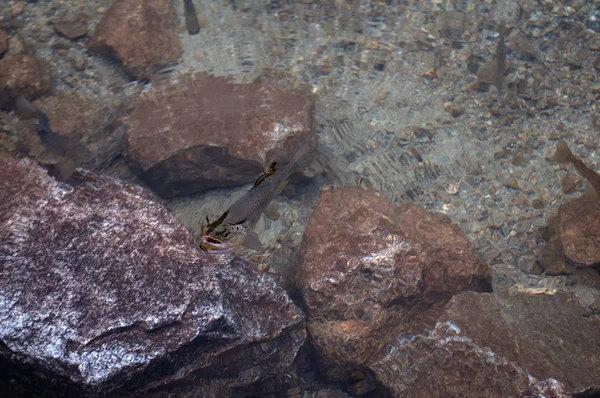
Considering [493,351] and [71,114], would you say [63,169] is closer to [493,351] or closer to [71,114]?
[71,114]

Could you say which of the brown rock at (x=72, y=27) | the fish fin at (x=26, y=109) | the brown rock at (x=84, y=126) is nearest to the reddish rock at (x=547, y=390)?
the brown rock at (x=84, y=126)

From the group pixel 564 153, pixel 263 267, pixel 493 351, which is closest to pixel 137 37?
pixel 263 267

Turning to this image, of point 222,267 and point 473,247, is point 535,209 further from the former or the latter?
point 222,267

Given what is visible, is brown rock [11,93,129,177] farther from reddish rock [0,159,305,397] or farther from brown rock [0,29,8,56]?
reddish rock [0,159,305,397]

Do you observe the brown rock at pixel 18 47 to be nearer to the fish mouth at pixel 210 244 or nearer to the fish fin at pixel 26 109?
the fish fin at pixel 26 109

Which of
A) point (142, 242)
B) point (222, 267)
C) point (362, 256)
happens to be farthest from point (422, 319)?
point (142, 242)
